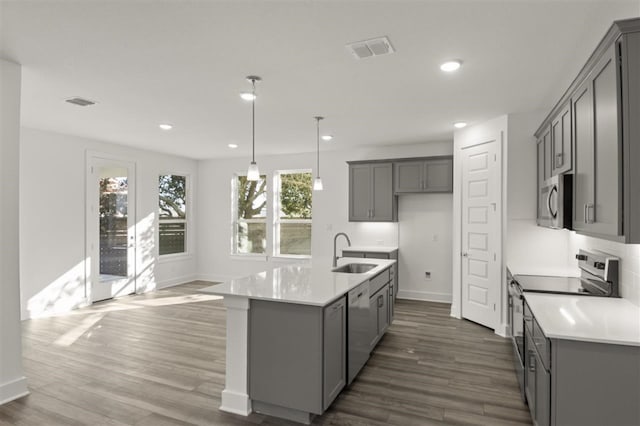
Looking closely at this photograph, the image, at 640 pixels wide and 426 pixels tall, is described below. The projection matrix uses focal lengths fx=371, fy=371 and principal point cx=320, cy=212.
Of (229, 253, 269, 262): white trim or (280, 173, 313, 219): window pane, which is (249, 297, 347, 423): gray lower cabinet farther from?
(229, 253, 269, 262): white trim

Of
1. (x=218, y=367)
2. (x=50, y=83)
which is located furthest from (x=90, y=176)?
(x=218, y=367)

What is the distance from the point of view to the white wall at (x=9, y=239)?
2.85 metres

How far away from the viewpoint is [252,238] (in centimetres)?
778

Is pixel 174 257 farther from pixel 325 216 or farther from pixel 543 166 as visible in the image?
pixel 543 166

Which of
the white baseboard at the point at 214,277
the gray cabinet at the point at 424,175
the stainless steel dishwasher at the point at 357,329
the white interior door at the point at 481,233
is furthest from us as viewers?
the white baseboard at the point at 214,277

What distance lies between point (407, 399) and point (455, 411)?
361 mm

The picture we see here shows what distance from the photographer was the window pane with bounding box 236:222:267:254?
302 inches

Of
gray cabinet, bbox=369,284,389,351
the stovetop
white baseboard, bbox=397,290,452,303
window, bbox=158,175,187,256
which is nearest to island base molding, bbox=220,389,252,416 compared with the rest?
gray cabinet, bbox=369,284,389,351

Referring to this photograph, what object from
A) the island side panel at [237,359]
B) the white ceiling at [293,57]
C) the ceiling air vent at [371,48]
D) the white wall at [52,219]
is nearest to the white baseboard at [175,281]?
the white wall at [52,219]

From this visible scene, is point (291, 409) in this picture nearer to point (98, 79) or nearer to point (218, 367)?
point (218, 367)

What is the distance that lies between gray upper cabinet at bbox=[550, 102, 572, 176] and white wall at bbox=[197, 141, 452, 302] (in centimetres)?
293

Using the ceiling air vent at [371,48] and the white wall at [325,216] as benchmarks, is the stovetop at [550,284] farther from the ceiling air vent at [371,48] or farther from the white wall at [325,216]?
the white wall at [325,216]

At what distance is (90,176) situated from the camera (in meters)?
5.88

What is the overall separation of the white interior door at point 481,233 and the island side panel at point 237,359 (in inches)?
128
